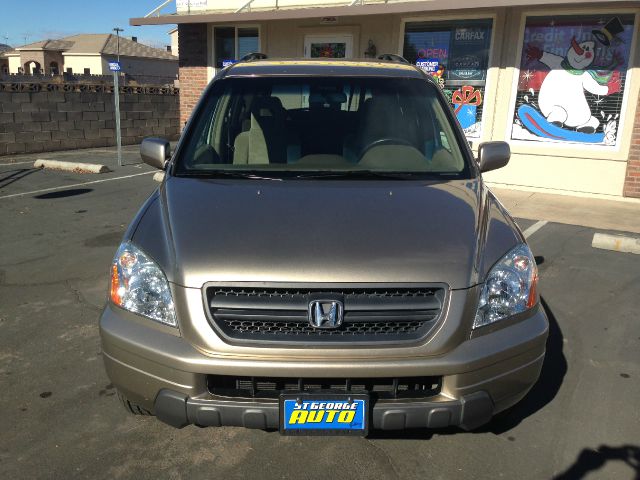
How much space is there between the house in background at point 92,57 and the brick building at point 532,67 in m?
54.5

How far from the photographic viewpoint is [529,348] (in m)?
2.37

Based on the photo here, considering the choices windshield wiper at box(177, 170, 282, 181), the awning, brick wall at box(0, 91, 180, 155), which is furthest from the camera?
brick wall at box(0, 91, 180, 155)

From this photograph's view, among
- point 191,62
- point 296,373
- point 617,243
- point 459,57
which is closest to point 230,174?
point 296,373

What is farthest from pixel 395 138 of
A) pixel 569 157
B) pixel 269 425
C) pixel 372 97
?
pixel 569 157

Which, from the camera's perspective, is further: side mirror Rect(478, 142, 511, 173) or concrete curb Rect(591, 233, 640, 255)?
concrete curb Rect(591, 233, 640, 255)

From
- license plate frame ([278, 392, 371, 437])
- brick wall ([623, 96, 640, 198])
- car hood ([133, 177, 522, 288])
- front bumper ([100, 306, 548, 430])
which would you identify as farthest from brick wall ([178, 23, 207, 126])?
license plate frame ([278, 392, 371, 437])

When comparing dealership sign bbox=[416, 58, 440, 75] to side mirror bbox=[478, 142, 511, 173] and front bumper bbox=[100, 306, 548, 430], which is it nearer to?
side mirror bbox=[478, 142, 511, 173]

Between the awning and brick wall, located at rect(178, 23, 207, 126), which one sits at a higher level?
the awning

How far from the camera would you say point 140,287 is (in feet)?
7.86

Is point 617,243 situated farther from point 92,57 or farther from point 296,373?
point 92,57

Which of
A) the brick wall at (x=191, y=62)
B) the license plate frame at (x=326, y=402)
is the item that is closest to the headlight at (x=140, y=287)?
the license plate frame at (x=326, y=402)

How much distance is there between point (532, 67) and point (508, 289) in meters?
8.10

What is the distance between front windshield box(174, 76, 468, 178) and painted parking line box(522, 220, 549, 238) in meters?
3.72

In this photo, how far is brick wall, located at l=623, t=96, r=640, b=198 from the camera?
8.59 metres
